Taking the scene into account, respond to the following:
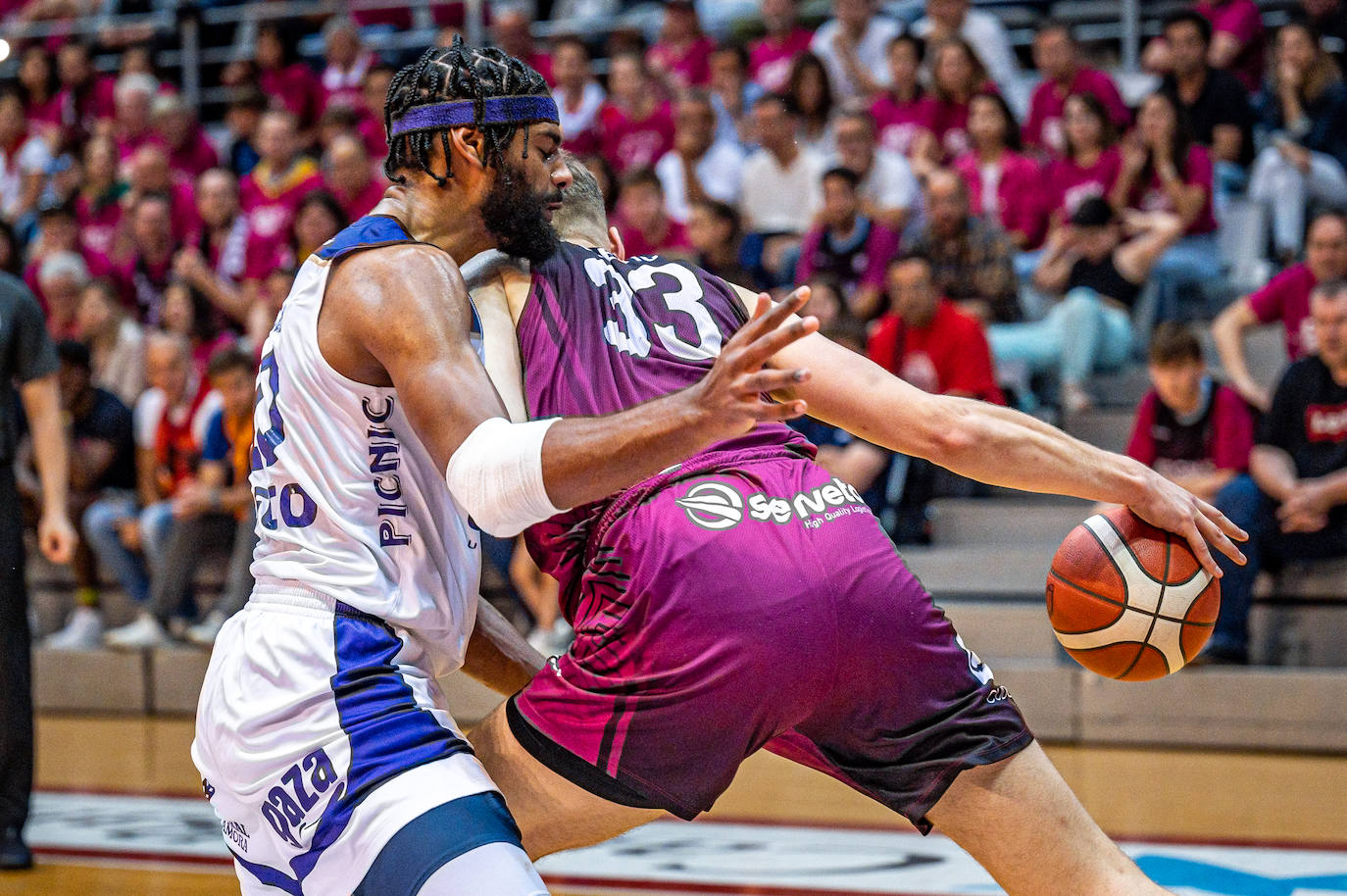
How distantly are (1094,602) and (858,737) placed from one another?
1.84 feet

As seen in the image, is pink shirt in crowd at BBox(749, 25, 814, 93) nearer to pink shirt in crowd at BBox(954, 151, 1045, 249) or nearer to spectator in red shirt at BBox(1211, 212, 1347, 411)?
pink shirt in crowd at BBox(954, 151, 1045, 249)

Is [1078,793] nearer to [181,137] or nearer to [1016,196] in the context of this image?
[1016,196]

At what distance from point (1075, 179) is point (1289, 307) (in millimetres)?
1675

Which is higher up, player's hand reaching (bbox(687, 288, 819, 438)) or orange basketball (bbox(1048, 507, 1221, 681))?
player's hand reaching (bbox(687, 288, 819, 438))

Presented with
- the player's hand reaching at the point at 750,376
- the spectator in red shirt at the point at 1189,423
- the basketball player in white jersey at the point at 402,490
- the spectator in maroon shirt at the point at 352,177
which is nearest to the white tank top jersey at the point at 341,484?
the basketball player in white jersey at the point at 402,490

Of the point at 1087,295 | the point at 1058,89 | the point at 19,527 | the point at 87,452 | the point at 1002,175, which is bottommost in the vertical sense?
the point at 87,452

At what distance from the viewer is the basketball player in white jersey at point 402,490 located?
204 centimetres

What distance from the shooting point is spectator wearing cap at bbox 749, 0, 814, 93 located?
9992 millimetres

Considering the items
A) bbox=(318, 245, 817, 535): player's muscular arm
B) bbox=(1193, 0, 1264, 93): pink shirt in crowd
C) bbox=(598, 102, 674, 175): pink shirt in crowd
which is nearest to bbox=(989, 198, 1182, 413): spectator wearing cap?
bbox=(1193, 0, 1264, 93): pink shirt in crowd

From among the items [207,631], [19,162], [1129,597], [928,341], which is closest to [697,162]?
[928,341]

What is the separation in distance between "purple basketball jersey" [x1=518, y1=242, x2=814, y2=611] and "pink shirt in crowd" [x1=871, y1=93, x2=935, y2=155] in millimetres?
6742

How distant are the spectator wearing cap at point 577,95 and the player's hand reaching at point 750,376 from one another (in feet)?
26.8

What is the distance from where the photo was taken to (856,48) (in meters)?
9.76

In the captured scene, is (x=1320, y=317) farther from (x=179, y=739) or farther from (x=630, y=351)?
(x=179, y=739)
